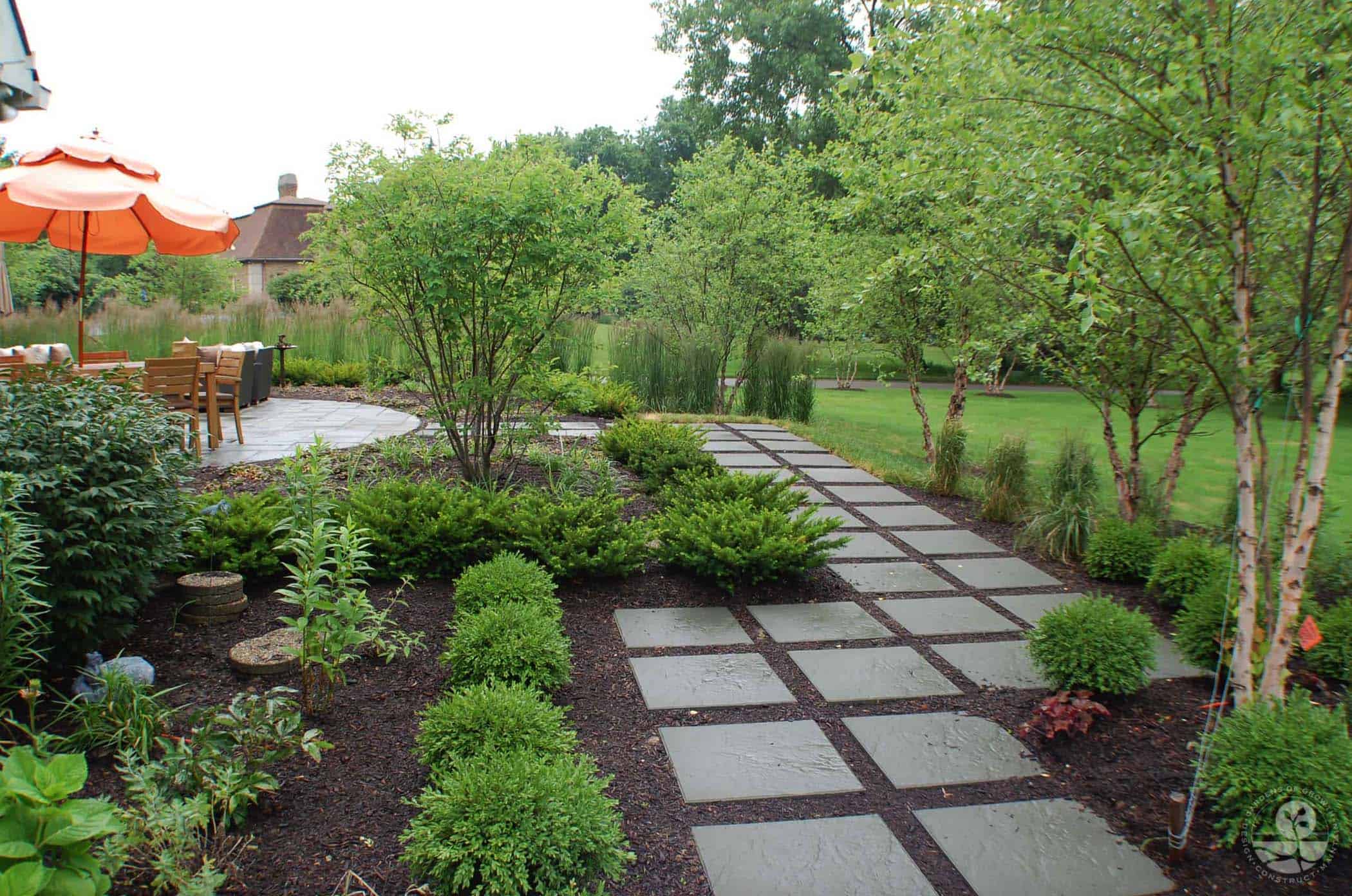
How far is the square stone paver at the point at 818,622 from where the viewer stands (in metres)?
3.42

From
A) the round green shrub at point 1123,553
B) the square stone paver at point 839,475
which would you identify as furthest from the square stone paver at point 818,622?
the square stone paver at point 839,475

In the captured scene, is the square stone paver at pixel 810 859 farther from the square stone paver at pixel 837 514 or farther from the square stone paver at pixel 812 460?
the square stone paver at pixel 812 460

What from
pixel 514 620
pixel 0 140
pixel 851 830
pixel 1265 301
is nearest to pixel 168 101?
pixel 514 620

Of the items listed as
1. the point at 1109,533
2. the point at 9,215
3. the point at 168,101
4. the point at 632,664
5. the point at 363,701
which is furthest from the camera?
the point at 9,215

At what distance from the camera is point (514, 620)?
2.80m

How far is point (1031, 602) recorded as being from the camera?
3.95 m

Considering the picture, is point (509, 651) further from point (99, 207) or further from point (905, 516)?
point (99, 207)

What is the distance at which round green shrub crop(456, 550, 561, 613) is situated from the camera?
3148 millimetres

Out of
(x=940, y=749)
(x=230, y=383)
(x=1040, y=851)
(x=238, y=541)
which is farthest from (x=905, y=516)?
(x=230, y=383)

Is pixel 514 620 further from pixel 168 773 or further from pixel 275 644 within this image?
Answer: pixel 168 773

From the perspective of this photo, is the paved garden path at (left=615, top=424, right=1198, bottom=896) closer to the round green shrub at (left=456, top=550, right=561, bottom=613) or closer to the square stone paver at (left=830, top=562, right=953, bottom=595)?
the square stone paver at (left=830, top=562, right=953, bottom=595)

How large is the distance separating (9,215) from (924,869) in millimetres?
7993

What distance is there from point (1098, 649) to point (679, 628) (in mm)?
1603

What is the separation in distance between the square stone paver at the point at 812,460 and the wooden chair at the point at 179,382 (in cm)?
455
